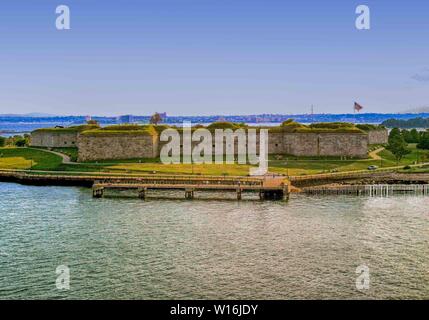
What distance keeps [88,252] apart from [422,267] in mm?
18390

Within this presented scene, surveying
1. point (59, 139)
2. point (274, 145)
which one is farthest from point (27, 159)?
point (274, 145)

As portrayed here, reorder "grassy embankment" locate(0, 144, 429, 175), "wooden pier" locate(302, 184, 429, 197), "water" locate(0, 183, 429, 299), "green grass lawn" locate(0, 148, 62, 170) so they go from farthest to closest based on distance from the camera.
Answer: "green grass lawn" locate(0, 148, 62, 170) < "grassy embankment" locate(0, 144, 429, 175) < "wooden pier" locate(302, 184, 429, 197) < "water" locate(0, 183, 429, 299)

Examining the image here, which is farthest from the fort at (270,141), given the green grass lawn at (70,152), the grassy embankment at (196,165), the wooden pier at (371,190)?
the wooden pier at (371,190)

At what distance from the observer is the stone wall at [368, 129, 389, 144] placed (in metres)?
96.1

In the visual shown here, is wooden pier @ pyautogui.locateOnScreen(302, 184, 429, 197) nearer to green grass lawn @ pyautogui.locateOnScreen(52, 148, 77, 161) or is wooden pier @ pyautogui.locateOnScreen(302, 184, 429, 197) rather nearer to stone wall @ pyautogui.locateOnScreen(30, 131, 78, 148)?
green grass lawn @ pyautogui.locateOnScreen(52, 148, 77, 161)

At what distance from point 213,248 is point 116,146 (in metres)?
44.5

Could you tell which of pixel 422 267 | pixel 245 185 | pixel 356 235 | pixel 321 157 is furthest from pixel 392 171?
pixel 422 267

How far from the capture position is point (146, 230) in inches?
1403

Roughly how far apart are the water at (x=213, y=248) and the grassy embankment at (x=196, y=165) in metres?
14.1

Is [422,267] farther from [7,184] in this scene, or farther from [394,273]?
[7,184]

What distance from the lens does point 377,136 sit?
98.4 metres

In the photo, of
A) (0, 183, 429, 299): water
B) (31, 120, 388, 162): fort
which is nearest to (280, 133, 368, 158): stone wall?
(31, 120, 388, 162): fort

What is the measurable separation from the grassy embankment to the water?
14.1 meters

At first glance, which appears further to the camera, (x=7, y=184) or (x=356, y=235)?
(x=7, y=184)
